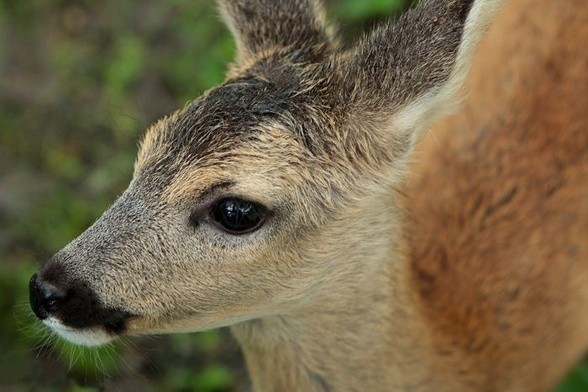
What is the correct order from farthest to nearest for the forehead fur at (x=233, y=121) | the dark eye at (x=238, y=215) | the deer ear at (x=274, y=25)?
the deer ear at (x=274, y=25) < the forehead fur at (x=233, y=121) < the dark eye at (x=238, y=215)

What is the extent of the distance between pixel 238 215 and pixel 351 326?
68cm

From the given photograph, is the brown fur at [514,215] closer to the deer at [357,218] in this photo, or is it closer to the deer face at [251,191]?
the deer at [357,218]

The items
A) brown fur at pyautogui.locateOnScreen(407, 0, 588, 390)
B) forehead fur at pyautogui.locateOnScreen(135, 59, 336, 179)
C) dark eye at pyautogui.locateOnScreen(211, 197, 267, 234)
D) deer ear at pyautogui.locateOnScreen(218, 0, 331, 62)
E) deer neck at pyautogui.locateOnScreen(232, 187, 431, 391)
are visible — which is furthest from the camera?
brown fur at pyautogui.locateOnScreen(407, 0, 588, 390)

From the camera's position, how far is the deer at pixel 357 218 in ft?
9.87

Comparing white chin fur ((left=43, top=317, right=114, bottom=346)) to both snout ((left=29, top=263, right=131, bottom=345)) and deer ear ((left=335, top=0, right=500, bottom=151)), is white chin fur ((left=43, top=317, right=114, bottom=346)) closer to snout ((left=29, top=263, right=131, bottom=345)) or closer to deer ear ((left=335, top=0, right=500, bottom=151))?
snout ((left=29, top=263, right=131, bottom=345))

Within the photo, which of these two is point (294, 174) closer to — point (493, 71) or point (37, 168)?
point (493, 71)

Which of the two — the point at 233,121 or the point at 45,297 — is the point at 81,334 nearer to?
the point at 45,297

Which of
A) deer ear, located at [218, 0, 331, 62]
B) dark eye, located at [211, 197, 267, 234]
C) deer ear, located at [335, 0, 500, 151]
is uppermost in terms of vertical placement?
deer ear, located at [218, 0, 331, 62]

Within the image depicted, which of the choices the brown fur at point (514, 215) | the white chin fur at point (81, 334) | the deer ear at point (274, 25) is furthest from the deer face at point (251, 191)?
the brown fur at point (514, 215)

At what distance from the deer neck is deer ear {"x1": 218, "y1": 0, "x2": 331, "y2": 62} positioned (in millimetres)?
777

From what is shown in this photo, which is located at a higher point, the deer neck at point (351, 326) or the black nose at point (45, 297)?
the black nose at point (45, 297)

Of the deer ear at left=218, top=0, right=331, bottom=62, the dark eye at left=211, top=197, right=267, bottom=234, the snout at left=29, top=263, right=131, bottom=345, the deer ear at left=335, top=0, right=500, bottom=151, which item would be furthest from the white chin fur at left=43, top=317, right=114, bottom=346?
the deer ear at left=218, top=0, right=331, bottom=62

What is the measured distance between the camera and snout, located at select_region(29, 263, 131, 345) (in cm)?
299

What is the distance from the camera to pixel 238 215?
2939mm
